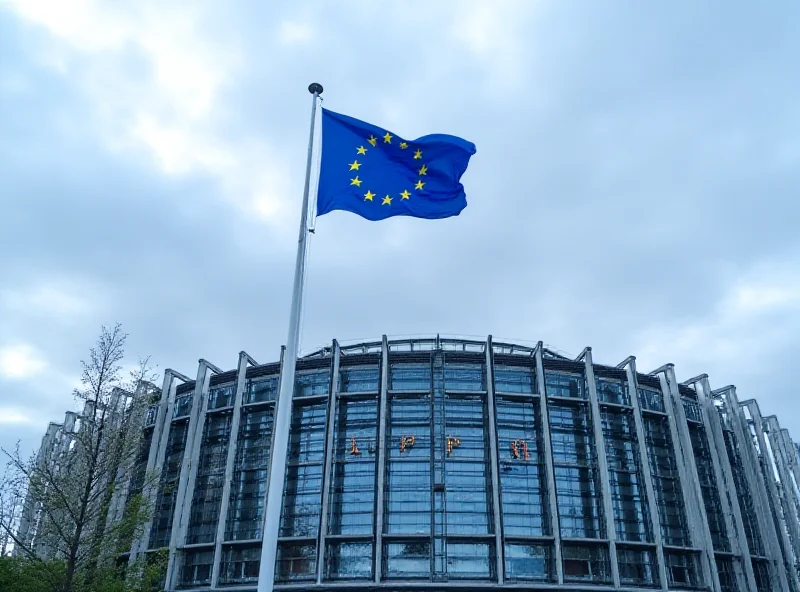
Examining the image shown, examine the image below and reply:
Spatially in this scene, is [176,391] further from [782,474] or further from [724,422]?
[782,474]

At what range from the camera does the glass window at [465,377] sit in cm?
5788

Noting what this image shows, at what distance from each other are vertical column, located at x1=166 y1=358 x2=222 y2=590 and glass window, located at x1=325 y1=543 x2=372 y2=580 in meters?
13.4

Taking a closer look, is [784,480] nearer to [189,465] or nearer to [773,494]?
[773,494]

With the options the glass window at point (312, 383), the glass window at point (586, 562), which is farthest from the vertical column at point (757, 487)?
the glass window at point (312, 383)

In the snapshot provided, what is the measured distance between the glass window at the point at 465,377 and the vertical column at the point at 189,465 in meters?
23.6

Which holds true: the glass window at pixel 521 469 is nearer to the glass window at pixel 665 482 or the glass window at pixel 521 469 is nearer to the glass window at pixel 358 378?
the glass window at pixel 665 482

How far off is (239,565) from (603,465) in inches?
1278

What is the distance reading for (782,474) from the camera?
67688 mm

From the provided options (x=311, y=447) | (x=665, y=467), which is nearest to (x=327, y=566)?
(x=311, y=447)

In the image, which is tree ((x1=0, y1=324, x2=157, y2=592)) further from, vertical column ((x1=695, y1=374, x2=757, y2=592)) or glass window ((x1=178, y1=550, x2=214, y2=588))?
vertical column ((x1=695, y1=374, x2=757, y2=592))

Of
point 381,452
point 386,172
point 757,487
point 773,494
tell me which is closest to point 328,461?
point 381,452

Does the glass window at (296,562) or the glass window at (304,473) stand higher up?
the glass window at (304,473)

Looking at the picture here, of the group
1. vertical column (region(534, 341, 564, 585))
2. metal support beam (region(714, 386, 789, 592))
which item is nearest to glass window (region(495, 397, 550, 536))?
vertical column (region(534, 341, 564, 585))

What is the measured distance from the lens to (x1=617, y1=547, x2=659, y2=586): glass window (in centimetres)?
5131
